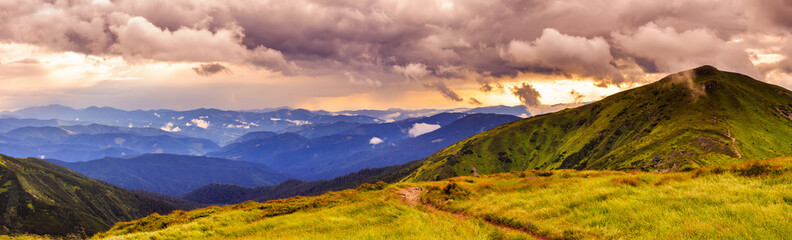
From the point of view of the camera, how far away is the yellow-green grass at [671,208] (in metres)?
10.1

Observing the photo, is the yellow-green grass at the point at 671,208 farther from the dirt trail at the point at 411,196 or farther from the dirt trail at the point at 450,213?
the dirt trail at the point at 411,196

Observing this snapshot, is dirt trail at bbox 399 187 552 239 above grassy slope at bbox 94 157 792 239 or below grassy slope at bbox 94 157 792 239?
below

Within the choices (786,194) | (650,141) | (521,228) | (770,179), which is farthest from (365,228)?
(650,141)

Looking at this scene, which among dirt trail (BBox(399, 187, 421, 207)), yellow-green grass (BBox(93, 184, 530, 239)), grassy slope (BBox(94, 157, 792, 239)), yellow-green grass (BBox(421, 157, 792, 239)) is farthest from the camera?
dirt trail (BBox(399, 187, 421, 207))

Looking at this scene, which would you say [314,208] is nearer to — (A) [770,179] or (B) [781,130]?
(A) [770,179]

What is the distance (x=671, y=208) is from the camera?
41.8 feet

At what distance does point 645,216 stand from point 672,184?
19.9ft

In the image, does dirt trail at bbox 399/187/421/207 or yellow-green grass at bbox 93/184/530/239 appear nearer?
yellow-green grass at bbox 93/184/530/239

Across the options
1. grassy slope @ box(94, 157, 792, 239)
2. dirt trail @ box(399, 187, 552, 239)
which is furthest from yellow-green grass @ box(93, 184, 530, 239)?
dirt trail @ box(399, 187, 552, 239)

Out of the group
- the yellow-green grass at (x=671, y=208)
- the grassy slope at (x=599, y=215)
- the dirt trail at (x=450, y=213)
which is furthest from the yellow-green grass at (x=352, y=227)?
the yellow-green grass at (x=671, y=208)

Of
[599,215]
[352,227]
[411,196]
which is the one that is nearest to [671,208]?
[599,215]

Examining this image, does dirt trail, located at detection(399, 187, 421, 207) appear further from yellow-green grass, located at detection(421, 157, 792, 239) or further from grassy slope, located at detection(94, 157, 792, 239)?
yellow-green grass, located at detection(421, 157, 792, 239)

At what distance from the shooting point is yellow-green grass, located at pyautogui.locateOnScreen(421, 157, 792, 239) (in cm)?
1009

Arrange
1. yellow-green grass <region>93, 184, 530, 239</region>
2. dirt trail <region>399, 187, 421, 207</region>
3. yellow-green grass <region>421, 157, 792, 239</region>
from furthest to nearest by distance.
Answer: dirt trail <region>399, 187, 421, 207</region> → yellow-green grass <region>93, 184, 530, 239</region> → yellow-green grass <region>421, 157, 792, 239</region>
